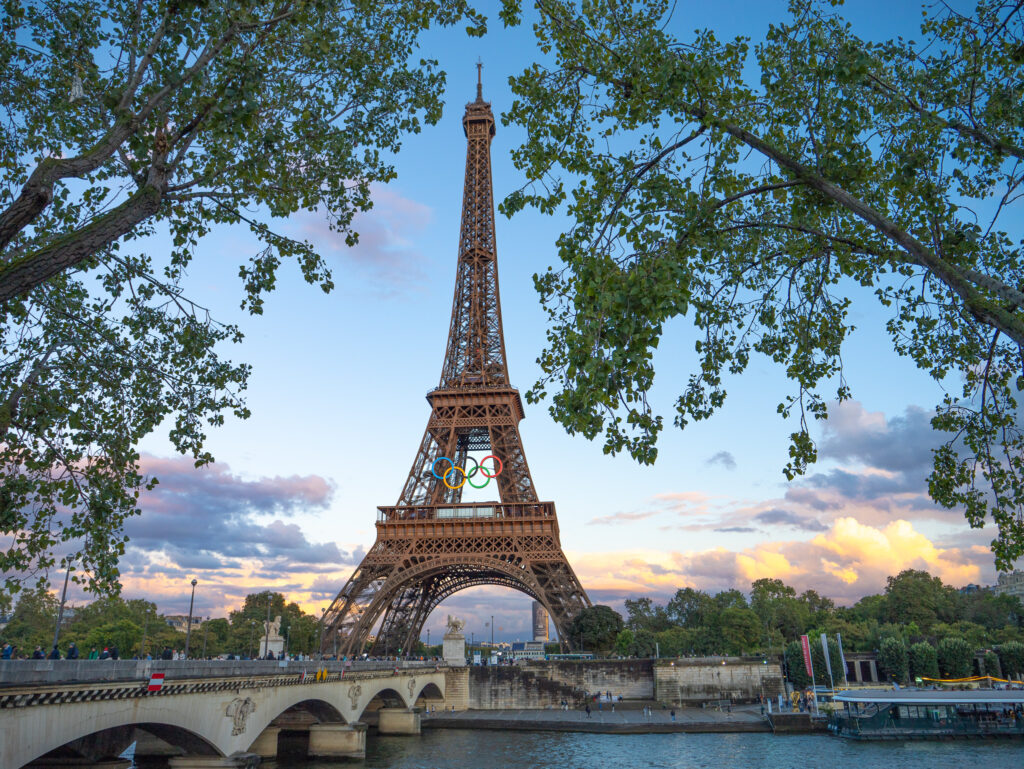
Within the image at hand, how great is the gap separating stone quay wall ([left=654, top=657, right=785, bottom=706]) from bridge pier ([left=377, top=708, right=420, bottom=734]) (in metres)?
19.3

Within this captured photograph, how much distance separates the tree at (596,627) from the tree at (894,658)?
26.7 meters

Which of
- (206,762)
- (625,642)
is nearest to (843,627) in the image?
(625,642)

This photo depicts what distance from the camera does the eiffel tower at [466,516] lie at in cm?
4934

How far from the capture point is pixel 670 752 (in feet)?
106

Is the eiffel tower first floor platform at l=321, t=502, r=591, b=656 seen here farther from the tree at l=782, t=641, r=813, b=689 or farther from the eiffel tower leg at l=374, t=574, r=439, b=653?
the tree at l=782, t=641, r=813, b=689

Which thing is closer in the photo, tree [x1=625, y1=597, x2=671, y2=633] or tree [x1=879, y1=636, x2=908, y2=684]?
tree [x1=879, y1=636, x2=908, y2=684]

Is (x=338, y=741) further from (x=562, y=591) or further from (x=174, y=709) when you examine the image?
(x=562, y=591)

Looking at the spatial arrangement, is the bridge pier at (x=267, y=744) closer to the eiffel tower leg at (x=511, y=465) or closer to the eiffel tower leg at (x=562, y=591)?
the eiffel tower leg at (x=562, y=591)

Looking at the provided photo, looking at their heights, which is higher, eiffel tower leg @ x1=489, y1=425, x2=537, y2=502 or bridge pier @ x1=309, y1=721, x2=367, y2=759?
eiffel tower leg @ x1=489, y1=425, x2=537, y2=502

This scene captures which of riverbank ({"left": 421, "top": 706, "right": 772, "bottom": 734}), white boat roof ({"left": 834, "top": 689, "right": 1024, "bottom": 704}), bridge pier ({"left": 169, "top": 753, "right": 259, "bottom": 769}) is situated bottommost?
riverbank ({"left": 421, "top": 706, "right": 772, "bottom": 734})

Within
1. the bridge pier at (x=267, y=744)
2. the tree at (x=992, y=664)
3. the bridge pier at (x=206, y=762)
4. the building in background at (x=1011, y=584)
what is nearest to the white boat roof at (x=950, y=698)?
the bridge pier at (x=267, y=744)

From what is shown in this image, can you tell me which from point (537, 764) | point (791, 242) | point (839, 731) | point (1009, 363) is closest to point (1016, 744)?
point (839, 731)

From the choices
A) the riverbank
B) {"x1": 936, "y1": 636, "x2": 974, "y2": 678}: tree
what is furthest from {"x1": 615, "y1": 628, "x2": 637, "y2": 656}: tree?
{"x1": 936, "y1": 636, "x2": 974, "y2": 678}: tree

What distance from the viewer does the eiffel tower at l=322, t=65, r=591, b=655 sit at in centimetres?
4934
